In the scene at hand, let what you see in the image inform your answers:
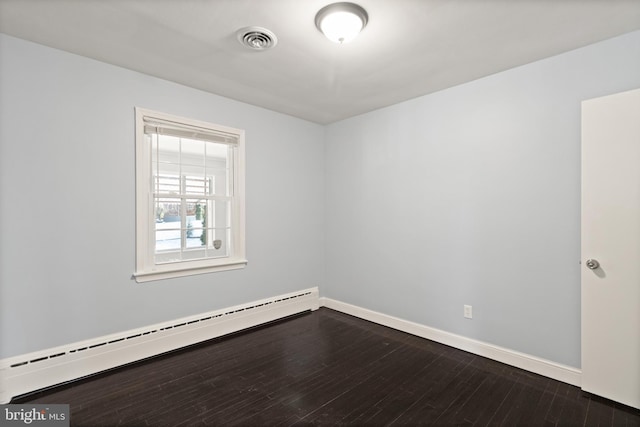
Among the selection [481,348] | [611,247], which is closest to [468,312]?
[481,348]

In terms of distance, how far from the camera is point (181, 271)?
10.4ft

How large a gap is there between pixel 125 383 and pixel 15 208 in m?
1.59

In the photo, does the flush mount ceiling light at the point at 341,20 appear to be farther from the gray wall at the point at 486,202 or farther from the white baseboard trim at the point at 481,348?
the white baseboard trim at the point at 481,348

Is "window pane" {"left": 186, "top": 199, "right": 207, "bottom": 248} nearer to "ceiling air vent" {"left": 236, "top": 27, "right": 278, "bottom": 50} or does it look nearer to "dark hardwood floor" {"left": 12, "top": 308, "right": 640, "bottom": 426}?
"dark hardwood floor" {"left": 12, "top": 308, "right": 640, "bottom": 426}

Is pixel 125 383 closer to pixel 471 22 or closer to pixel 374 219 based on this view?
pixel 374 219

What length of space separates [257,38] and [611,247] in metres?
3.01

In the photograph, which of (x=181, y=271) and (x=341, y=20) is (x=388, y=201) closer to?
(x=341, y=20)

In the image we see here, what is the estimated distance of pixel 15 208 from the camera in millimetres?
2316

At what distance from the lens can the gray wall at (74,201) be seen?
2311 mm

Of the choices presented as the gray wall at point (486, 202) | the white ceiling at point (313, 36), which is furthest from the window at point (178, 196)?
the gray wall at point (486, 202)

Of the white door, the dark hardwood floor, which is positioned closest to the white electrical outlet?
the dark hardwood floor

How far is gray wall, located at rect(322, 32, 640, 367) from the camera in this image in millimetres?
2490
